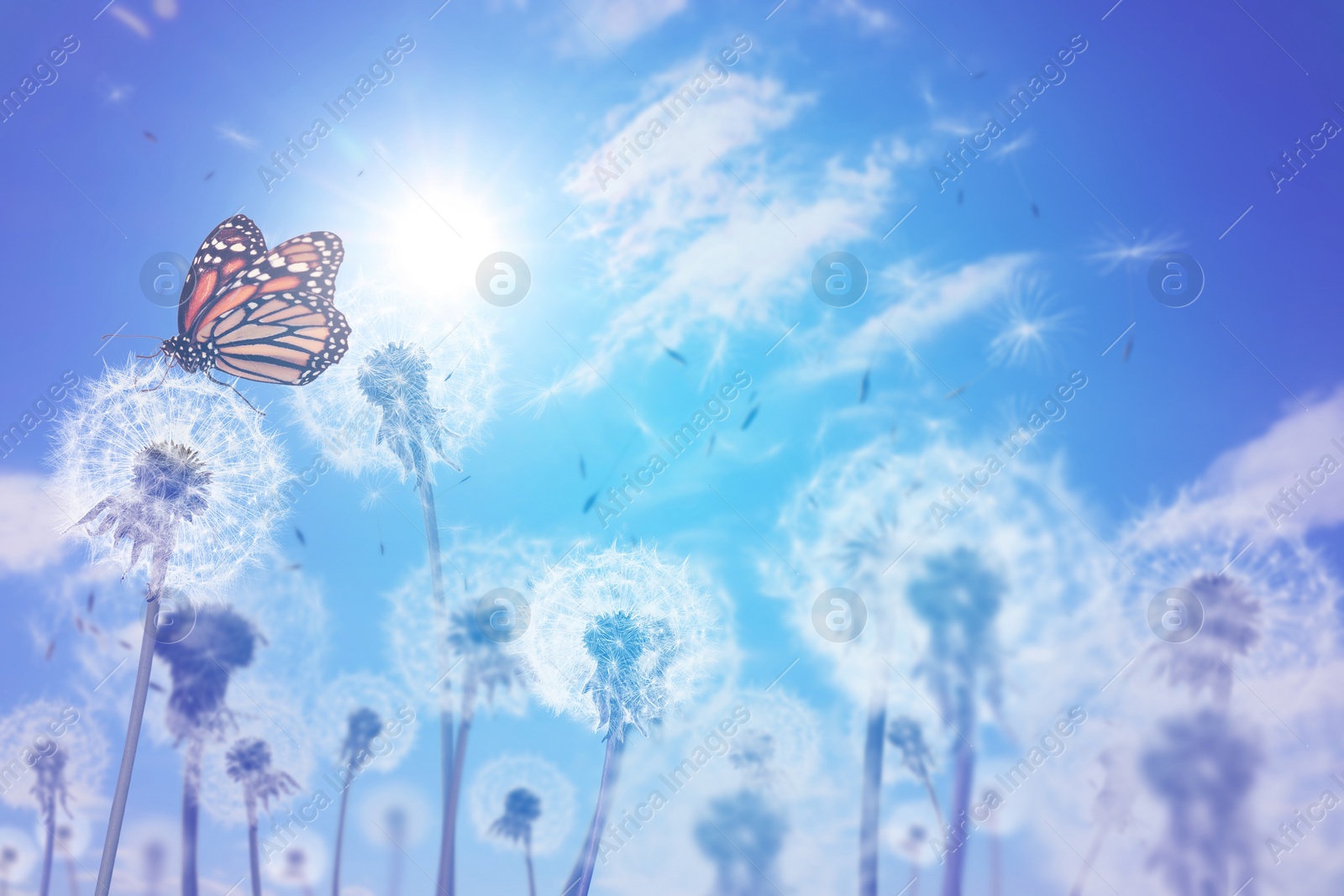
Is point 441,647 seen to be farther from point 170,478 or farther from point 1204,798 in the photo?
point 1204,798

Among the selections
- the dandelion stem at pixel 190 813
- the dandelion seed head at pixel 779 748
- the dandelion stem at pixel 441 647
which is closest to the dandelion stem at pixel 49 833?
the dandelion stem at pixel 190 813

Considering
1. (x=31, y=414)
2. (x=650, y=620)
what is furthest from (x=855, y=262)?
(x=31, y=414)

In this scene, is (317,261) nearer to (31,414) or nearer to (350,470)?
(350,470)

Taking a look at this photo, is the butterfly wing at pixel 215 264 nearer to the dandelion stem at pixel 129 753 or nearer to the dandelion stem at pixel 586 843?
the dandelion stem at pixel 129 753

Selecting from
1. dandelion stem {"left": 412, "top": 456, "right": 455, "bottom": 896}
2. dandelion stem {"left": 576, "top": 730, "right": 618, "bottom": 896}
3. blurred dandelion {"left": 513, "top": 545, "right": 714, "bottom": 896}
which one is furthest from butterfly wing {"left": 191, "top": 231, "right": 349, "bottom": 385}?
dandelion stem {"left": 576, "top": 730, "right": 618, "bottom": 896}

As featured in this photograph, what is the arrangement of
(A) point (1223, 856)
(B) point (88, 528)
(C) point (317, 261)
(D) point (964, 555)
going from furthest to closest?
1. (D) point (964, 555)
2. (A) point (1223, 856)
3. (C) point (317, 261)
4. (B) point (88, 528)

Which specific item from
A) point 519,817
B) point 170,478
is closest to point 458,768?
point 519,817

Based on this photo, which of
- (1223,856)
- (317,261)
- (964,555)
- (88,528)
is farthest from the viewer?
(964,555)
